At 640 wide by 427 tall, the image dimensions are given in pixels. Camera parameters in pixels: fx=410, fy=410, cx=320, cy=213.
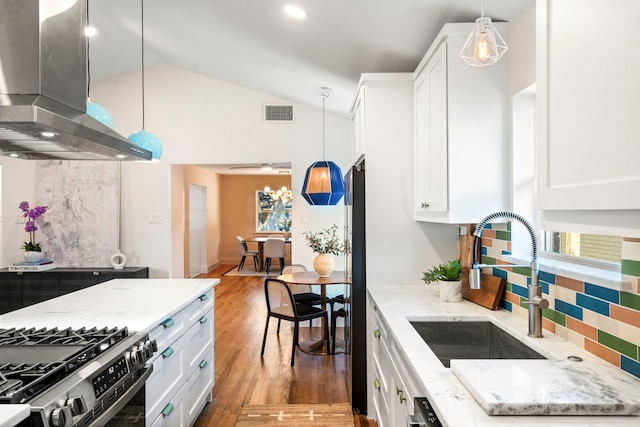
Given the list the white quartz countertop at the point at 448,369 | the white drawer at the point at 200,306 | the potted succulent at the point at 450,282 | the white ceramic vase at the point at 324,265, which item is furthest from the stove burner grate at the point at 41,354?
the white ceramic vase at the point at 324,265

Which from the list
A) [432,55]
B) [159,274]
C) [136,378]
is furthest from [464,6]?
[159,274]

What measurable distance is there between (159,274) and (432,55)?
416cm

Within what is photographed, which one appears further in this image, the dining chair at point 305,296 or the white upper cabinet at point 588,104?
the dining chair at point 305,296

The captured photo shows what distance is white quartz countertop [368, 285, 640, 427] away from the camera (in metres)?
0.97

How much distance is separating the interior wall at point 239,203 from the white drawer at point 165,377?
8.29 m

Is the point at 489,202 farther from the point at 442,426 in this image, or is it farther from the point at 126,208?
the point at 126,208

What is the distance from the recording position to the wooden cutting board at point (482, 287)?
6.63 ft

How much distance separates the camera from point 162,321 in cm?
199

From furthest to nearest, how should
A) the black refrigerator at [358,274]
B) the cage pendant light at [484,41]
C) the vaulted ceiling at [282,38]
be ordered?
the black refrigerator at [358,274]
the vaulted ceiling at [282,38]
the cage pendant light at [484,41]

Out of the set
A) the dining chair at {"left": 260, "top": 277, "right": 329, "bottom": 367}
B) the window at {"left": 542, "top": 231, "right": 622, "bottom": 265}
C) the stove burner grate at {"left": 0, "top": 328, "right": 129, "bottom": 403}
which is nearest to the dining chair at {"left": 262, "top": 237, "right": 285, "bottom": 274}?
the dining chair at {"left": 260, "top": 277, "right": 329, "bottom": 367}

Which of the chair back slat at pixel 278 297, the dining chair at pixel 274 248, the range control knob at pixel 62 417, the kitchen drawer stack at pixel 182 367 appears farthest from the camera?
the dining chair at pixel 274 248

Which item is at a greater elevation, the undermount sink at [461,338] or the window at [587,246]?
the window at [587,246]

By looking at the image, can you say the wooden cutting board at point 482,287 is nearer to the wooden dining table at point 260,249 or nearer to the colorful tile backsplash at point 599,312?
the colorful tile backsplash at point 599,312

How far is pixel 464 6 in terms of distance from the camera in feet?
6.28
